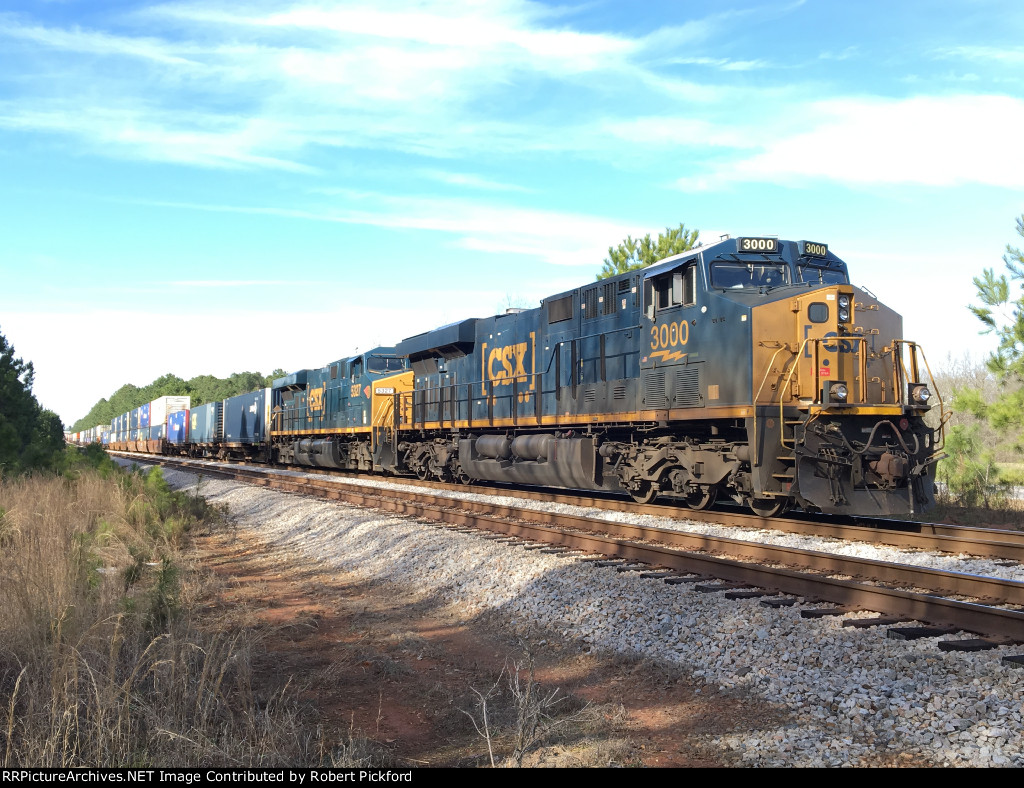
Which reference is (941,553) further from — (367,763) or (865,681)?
(367,763)

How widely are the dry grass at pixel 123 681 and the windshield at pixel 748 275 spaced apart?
7.95 m

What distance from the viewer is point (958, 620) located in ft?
18.3

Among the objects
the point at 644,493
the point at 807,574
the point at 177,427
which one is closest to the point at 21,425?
the point at 644,493

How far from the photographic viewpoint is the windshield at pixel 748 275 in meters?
11.5

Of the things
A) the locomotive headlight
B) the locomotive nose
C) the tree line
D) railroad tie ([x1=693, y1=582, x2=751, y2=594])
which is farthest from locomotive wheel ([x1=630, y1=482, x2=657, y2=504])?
the tree line

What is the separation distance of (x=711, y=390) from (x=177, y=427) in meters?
47.2

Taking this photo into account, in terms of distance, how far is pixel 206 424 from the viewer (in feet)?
151

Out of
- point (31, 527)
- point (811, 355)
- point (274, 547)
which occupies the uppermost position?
point (811, 355)

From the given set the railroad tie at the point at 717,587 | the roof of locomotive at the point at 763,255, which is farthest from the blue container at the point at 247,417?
the railroad tie at the point at 717,587

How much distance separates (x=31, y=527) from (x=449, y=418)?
11.1 meters

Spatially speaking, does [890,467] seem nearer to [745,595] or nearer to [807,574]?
[807,574]
